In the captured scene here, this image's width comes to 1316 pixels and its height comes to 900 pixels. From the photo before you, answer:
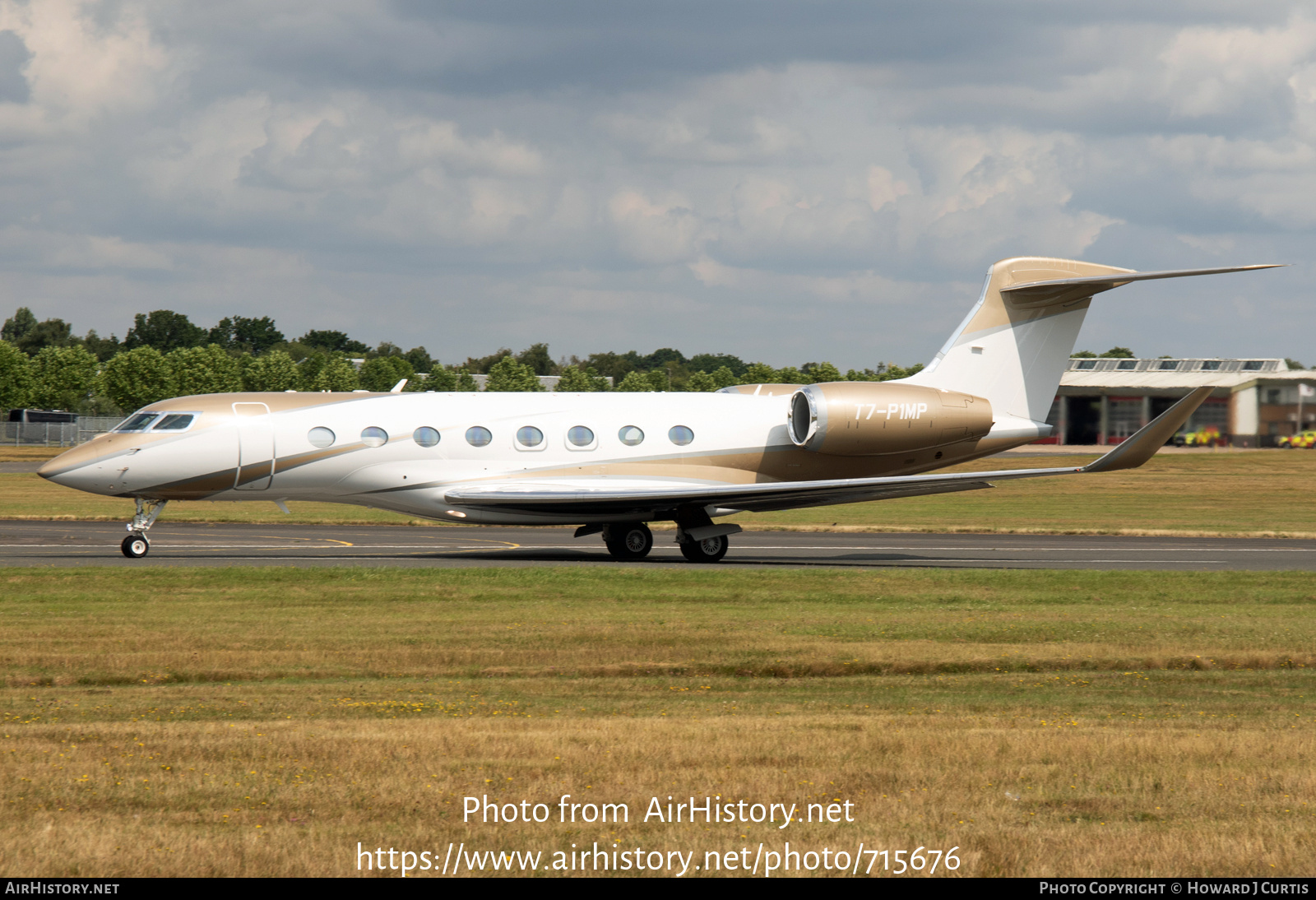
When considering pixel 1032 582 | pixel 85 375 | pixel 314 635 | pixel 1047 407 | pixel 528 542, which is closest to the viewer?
pixel 314 635

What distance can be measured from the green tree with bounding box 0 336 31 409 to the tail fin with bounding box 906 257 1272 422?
363ft

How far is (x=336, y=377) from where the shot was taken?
415 feet

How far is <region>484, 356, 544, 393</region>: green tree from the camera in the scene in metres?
129

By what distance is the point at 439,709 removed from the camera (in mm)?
11164

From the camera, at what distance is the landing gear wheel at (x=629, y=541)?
88.3 ft

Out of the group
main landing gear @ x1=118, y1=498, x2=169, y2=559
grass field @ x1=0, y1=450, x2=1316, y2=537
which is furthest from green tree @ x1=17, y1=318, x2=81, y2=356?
main landing gear @ x1=118, y1=498, x2=169, y2=559

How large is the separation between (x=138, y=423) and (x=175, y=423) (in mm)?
807

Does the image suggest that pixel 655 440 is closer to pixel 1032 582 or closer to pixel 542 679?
pixel 1032 582

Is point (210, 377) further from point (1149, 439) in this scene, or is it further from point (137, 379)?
point (1149, 439)

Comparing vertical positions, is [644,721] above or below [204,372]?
below

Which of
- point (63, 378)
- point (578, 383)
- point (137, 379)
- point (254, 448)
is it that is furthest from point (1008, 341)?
point (63, 378)

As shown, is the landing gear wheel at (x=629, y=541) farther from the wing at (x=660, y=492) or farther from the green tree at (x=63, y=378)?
the green tree at (x=63, y=378)
